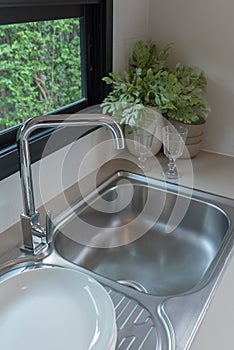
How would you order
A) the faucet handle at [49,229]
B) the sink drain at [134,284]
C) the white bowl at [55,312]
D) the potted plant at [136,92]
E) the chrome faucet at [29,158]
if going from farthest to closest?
the potted plant at [136,92]
the sink drain at [134,284]
the faucet handle at [49,229]
the chrome faucet at [29,158]
the white bowl at [55,312]

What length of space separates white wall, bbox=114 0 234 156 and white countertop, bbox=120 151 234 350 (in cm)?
13

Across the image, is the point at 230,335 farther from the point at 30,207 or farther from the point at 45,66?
the point at 45,66

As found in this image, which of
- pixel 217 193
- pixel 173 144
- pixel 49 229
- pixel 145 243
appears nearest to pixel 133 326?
pixel 49 229

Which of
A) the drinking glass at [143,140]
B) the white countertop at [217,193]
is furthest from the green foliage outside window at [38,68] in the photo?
the white countertop at [217,193]

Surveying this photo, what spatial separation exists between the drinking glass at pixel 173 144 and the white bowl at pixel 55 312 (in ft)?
2.13

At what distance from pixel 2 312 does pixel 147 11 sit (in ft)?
4.05

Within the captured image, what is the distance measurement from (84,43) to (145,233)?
26.9 inches

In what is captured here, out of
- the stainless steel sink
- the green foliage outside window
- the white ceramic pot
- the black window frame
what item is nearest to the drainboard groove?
the stainless steel sink

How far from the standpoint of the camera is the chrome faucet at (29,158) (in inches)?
31.4

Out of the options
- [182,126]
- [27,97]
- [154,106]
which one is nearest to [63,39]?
[27,97]

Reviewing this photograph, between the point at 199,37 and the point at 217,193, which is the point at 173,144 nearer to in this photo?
the point at 217,193

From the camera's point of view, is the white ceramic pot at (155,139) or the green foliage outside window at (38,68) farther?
the white ceramic pot at (155,139)

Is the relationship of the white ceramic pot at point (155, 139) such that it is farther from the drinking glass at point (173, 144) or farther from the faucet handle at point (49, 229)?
the faucet handle at point (49, 229)

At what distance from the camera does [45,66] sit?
1.12 metres
